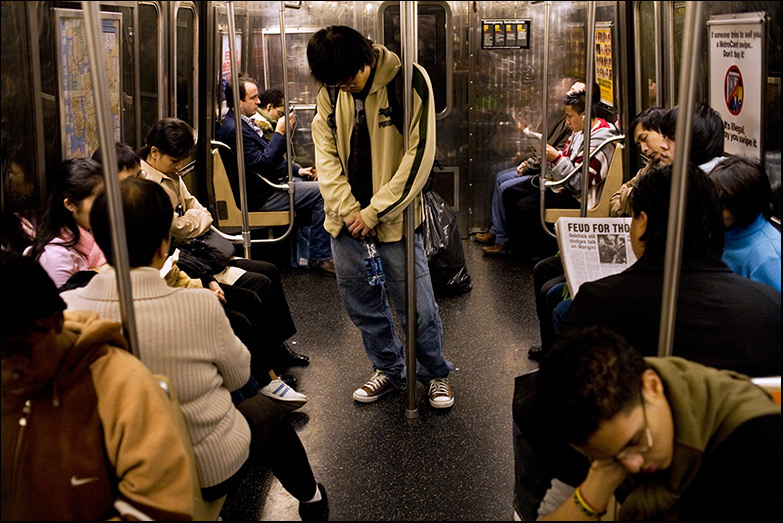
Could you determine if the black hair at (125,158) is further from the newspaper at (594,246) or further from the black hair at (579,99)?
the black hair at (579,99)

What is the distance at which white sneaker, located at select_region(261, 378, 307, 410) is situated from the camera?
11.6 feet

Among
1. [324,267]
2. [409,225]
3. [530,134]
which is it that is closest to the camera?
[409,225]

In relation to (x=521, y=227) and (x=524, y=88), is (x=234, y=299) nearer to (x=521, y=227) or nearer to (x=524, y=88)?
(x=521, y=227)

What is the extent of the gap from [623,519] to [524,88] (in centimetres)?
524

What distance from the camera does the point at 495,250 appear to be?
20.6 ft

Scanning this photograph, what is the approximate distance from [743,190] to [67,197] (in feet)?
7.87

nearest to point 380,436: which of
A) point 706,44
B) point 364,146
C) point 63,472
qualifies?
point 364,146

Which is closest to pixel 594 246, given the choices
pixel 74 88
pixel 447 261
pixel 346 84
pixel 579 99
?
pixel 346 84

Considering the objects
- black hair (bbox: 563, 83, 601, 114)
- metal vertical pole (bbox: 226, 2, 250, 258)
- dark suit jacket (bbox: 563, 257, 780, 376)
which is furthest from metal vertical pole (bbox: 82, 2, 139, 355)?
black hair (bbox: 563, 83, 601, 114)

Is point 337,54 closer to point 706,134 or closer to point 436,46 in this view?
point 706,134

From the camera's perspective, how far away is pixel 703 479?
161 centimetres

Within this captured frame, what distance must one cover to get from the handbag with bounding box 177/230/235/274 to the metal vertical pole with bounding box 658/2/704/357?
7.81ft

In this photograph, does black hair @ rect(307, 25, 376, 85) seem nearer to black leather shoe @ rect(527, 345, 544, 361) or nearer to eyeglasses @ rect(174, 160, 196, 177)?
black leather shoe @ rect(527, 345, 544, 361)

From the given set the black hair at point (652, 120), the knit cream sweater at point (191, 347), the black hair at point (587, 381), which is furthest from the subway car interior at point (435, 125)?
the black hair at point (587, 381)
